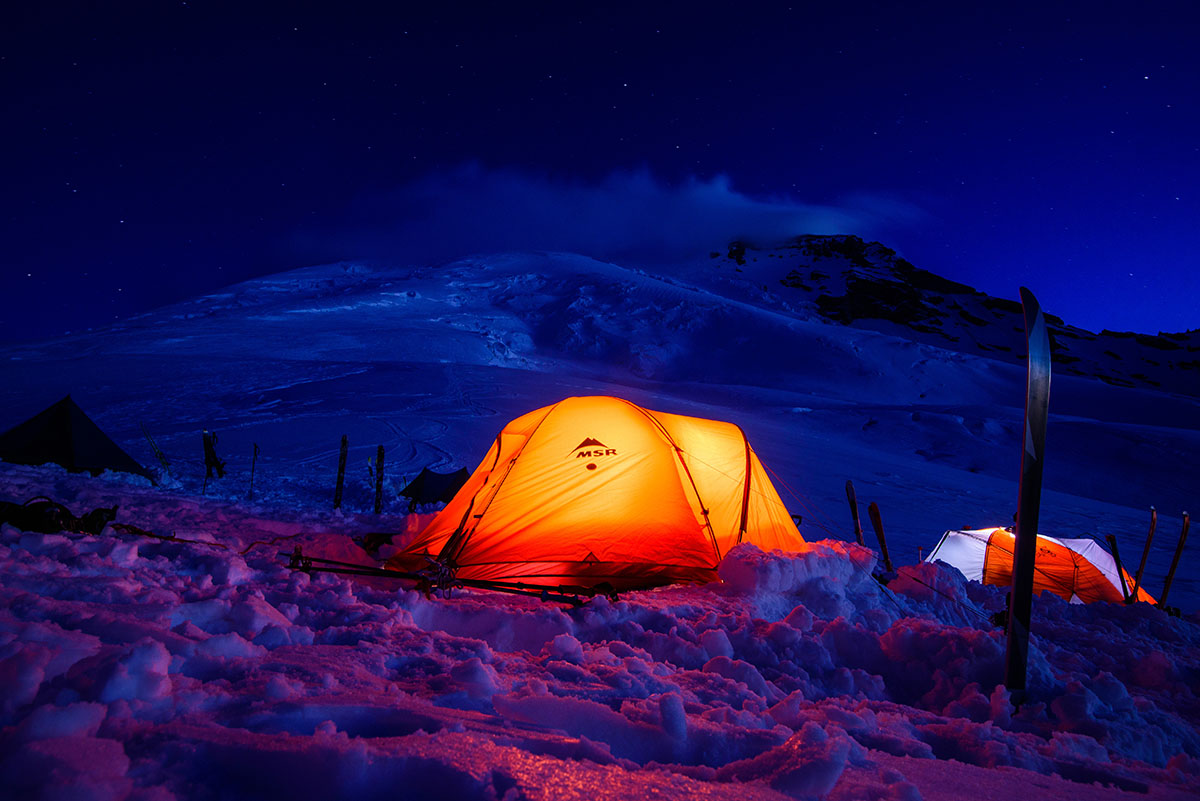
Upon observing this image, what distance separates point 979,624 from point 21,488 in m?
13.5

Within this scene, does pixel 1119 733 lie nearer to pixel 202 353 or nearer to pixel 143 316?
pixel 202 353

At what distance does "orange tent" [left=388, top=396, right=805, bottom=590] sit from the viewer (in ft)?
19.8

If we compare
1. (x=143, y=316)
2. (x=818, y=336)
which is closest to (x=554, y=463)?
(x=818, y=336)

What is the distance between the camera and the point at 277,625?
117 inches

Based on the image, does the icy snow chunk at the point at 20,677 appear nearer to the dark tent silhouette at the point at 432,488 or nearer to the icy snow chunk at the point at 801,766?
the icy snow chunk at the point at 801,766

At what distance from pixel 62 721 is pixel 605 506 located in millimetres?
5001

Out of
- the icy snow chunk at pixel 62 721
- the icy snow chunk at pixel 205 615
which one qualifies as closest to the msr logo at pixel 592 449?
the icy snow chunk at pixel 205 615

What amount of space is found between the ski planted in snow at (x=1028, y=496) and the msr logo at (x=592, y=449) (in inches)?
162

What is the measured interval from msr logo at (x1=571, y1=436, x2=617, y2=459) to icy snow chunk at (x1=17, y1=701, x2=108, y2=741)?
16.7 ft

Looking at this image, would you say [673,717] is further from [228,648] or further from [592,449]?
[592,449]

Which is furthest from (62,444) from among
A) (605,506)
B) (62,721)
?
(62,721)

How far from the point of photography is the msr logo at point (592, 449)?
264 inches

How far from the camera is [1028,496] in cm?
310

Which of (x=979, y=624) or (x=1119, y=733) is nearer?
(x=1119, y=733)
